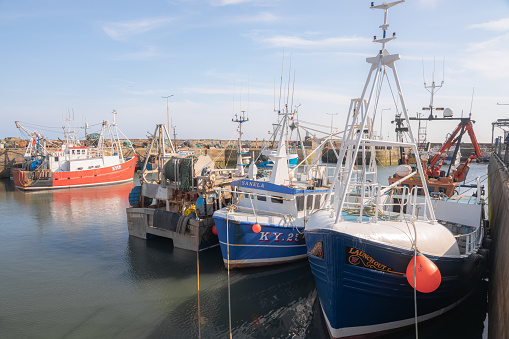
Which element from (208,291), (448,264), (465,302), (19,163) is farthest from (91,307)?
(19,163)

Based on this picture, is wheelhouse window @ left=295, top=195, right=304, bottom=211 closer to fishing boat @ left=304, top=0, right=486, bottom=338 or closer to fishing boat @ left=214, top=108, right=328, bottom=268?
fishing boat @ left=214, top=108, right=328, bottom=268

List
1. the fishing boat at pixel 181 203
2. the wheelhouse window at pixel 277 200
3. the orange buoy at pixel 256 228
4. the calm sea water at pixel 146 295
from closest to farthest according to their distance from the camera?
the calm sea water at pixel 146 295
the orange buoy at pixel 256 228
the wheelhouse window at pixel 277 200
the fishing boat at pixel 181 203

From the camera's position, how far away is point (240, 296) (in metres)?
11.3

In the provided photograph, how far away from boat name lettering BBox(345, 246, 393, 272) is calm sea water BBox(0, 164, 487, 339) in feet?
8.72

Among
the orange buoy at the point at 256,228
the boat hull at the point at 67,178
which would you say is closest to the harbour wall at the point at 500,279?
the orange buoy at the point at 256,228

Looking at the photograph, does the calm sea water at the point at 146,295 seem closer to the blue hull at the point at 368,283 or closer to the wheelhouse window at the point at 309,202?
the blue hull at the point at 368,283

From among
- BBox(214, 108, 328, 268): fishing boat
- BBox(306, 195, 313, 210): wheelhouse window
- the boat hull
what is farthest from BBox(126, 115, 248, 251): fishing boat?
the boat hull

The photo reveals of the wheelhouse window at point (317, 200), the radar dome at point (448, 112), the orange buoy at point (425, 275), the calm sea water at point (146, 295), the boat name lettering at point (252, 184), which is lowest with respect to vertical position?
the calm sea water at point (146, 295)

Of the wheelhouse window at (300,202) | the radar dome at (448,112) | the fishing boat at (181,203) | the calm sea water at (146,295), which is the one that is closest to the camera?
the calm sea water at (146,295)

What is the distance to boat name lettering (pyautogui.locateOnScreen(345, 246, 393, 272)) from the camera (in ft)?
24.2

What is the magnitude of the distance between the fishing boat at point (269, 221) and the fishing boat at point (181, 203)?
1.87 metres

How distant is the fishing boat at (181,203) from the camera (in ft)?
49.9

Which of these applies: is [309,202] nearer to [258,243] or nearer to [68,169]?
[258,243]

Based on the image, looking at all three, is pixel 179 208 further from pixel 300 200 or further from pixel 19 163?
pixel 19 163
